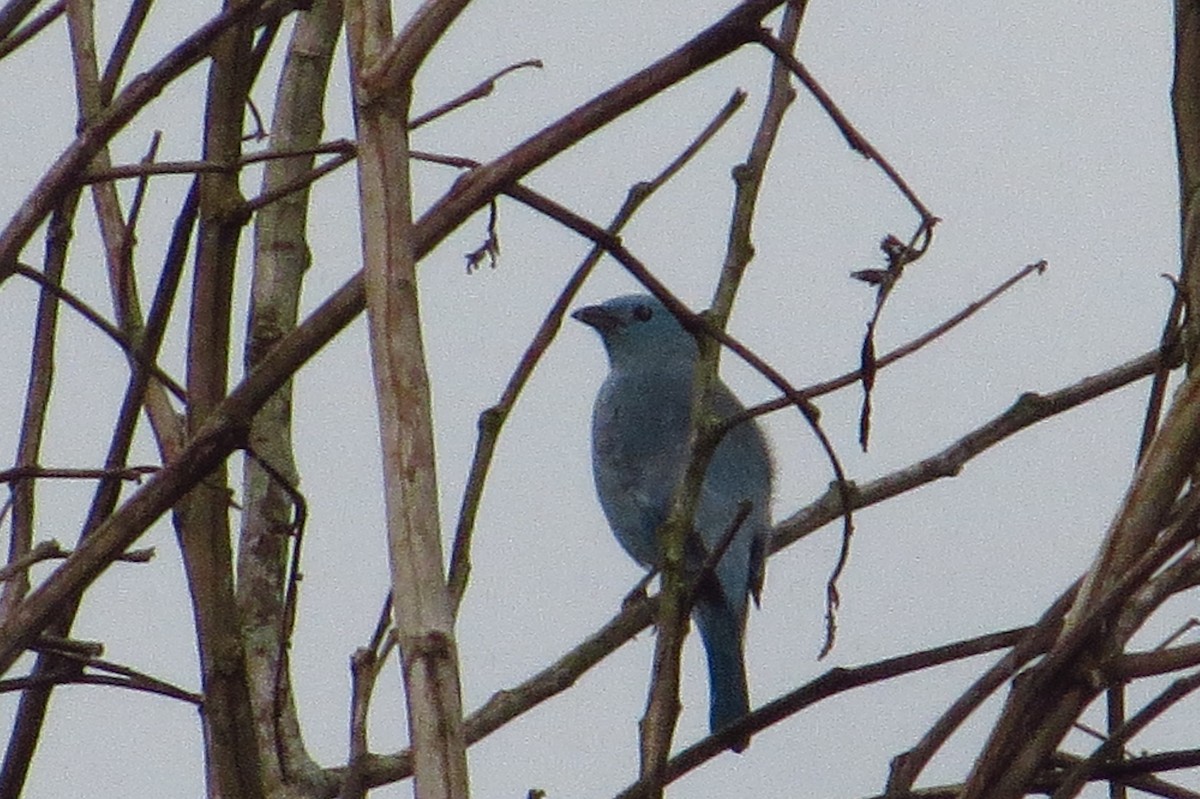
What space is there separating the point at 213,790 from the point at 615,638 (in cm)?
113

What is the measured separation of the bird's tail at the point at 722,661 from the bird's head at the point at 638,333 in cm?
147

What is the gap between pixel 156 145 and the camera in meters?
2.26

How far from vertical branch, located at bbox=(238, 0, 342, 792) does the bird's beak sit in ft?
11.8

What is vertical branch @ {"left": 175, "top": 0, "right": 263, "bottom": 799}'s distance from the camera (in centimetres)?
181

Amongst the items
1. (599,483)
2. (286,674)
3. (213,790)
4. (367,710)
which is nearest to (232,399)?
(367,710)

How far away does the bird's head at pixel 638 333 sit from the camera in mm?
6148

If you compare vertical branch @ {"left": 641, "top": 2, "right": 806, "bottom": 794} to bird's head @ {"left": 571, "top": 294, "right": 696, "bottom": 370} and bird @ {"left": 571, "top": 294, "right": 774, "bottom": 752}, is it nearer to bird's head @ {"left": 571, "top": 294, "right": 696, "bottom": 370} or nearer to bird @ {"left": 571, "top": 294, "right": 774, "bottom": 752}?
bird @ {"left": 571, "top": 294, "right": 774, "bottom": 752}

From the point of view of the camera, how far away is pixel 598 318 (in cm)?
641

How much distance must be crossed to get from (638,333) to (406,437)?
16.4 feet

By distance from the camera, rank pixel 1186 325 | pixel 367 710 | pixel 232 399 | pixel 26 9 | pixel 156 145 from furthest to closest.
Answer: pixel 156 145
pixel 26 9
pixel 1186 325
pixel 232 399
pixel 367 710

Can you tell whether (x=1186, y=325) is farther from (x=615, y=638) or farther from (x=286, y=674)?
(x=615, y=638)

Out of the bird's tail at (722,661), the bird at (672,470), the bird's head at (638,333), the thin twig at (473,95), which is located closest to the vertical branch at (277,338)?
the thin twig at (473,95)

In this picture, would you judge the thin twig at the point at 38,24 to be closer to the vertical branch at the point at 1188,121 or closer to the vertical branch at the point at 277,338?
the vertical branch at the point at 277,338

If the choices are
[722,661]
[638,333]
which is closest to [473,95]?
[722,661]
